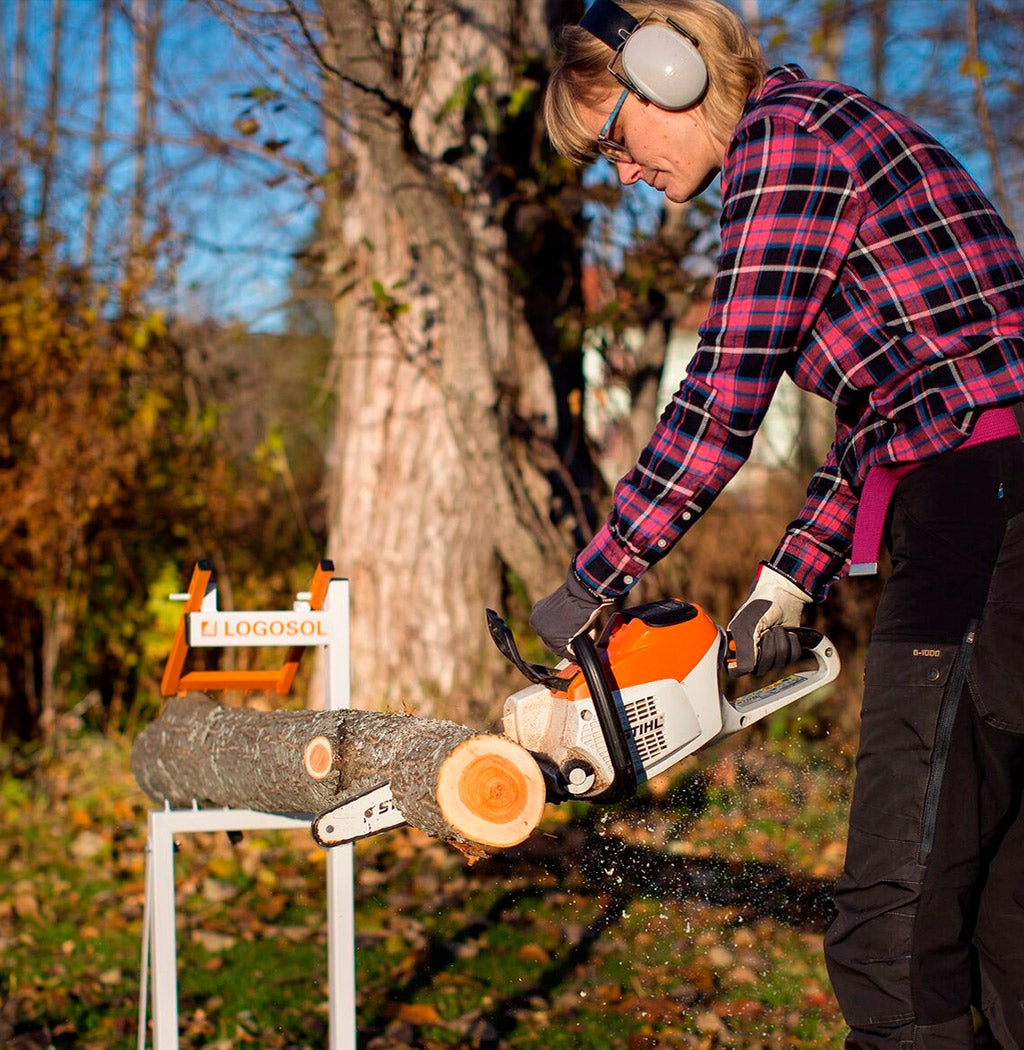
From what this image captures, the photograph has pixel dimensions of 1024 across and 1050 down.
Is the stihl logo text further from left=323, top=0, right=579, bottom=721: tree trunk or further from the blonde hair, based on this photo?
left=323, top=0, right=579, bottom=721: tree trunk

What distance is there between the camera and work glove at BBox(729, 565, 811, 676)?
7.61ft

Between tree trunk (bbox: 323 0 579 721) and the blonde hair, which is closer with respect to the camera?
the blonde hair

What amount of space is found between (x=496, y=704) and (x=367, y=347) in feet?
6.20

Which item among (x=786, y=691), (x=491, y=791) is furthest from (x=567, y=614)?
(x=786, y=691)

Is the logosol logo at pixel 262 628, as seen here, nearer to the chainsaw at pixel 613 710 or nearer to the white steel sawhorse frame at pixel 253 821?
the white steel sawhorse frame at pixel 253 821

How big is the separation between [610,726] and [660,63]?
3.76 ft

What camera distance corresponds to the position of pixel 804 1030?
3.29 m

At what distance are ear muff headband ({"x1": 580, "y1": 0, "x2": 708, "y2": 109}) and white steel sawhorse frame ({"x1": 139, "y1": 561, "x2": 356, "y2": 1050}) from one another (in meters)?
1.32

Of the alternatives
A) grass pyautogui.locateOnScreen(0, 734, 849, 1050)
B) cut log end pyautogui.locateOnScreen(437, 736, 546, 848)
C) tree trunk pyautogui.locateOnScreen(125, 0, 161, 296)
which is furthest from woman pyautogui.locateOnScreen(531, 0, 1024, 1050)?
tree trunk pyautogui.locateOnScreen(125, 0, 161, 296)

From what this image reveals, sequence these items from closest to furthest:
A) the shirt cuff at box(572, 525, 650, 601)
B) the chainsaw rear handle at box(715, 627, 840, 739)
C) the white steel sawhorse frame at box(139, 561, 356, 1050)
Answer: the shirt cuff at box(572, 525, 650, 601)
the chainsaw rear handle at box(715, 627, 840, 739)
the white steel sawhorse frame at box(139, 561, 356, 1050)

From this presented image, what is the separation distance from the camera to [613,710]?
204 cm

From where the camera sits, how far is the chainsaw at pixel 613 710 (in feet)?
6.77

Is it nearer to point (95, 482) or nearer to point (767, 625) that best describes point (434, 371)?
point (95, 482)

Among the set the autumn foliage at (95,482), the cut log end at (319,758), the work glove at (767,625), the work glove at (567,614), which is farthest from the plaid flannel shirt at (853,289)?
the autumn foliage at (95,482)
